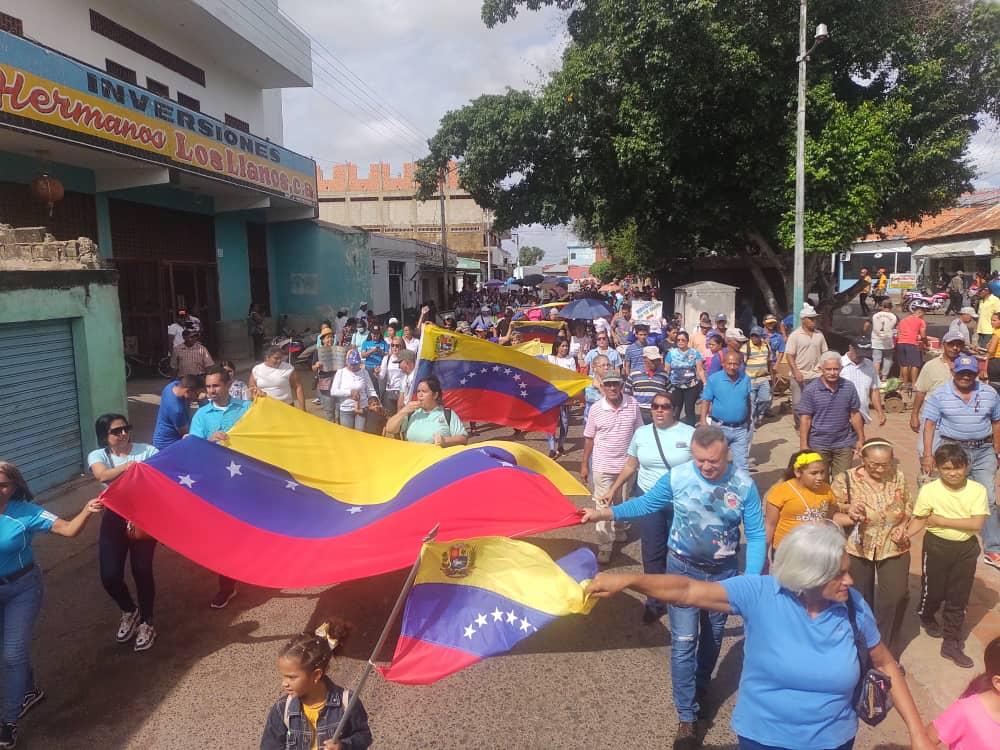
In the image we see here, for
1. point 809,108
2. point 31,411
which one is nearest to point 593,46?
point 809,108

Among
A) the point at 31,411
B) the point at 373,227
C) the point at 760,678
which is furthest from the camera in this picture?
the point at 373,227

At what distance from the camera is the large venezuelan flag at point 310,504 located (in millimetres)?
4508

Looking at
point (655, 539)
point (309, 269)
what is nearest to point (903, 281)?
point (309, 269)

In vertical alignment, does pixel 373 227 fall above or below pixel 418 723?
above

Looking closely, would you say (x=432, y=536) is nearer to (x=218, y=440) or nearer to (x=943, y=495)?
(x=218, y=440)

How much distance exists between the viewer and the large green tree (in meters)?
16.3

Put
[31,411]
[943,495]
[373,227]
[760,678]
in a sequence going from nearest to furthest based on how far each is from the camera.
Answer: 1. [760,678]
2. [943,495]
3. [31,411]
4. [373,227]

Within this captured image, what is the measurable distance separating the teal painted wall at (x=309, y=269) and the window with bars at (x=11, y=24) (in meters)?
9.05

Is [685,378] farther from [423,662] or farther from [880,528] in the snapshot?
[423,662]

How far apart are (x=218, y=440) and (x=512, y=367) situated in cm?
435

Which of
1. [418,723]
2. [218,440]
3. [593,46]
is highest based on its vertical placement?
[593,46]

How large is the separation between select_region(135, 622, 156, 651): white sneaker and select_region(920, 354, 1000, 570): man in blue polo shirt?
5.92 m

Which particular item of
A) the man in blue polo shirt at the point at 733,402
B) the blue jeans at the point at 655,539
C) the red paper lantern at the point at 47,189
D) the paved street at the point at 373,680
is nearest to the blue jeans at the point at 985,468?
the paved street at the point at 373,680

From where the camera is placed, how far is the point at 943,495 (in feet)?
14.7
